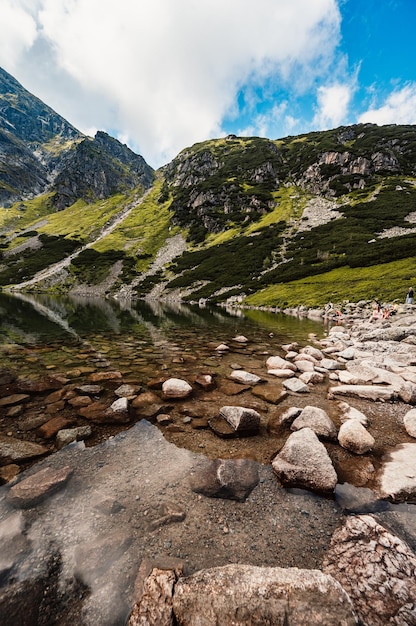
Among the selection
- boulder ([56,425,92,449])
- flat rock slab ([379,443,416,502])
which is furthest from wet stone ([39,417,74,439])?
flat rock slab ([379,443,416,502])

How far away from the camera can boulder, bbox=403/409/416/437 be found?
6912 millimetres

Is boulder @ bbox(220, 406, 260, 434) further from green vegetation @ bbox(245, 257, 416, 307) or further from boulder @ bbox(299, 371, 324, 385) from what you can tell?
green vegetation @ bbox(245, 257, 416, 307)

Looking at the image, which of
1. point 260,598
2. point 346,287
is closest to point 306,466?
point 260,598

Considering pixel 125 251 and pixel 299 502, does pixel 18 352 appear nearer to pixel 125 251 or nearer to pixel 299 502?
pixel 299 502

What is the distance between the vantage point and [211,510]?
15.4 feet

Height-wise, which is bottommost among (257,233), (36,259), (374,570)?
(374,570)

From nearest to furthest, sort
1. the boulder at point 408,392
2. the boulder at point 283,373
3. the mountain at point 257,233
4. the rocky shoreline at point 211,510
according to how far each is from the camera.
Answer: the rocky shoreline at point 211,510, the boulder at point 408,392, the boulder at point 283,373, the mountain at point 257,233

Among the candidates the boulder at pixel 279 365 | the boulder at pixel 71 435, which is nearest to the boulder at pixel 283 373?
the boulder at pixel 279 365

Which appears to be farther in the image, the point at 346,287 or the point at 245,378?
the point at 346,287

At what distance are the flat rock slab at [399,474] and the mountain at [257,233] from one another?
36589 mm

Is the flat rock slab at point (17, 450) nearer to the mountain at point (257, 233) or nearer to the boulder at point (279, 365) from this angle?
the boulder at point (279, 365)

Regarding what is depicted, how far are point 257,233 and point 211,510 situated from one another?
100934 millimetres

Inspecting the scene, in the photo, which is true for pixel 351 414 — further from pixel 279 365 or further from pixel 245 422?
pixel 279 365

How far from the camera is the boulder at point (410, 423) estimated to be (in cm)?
691
